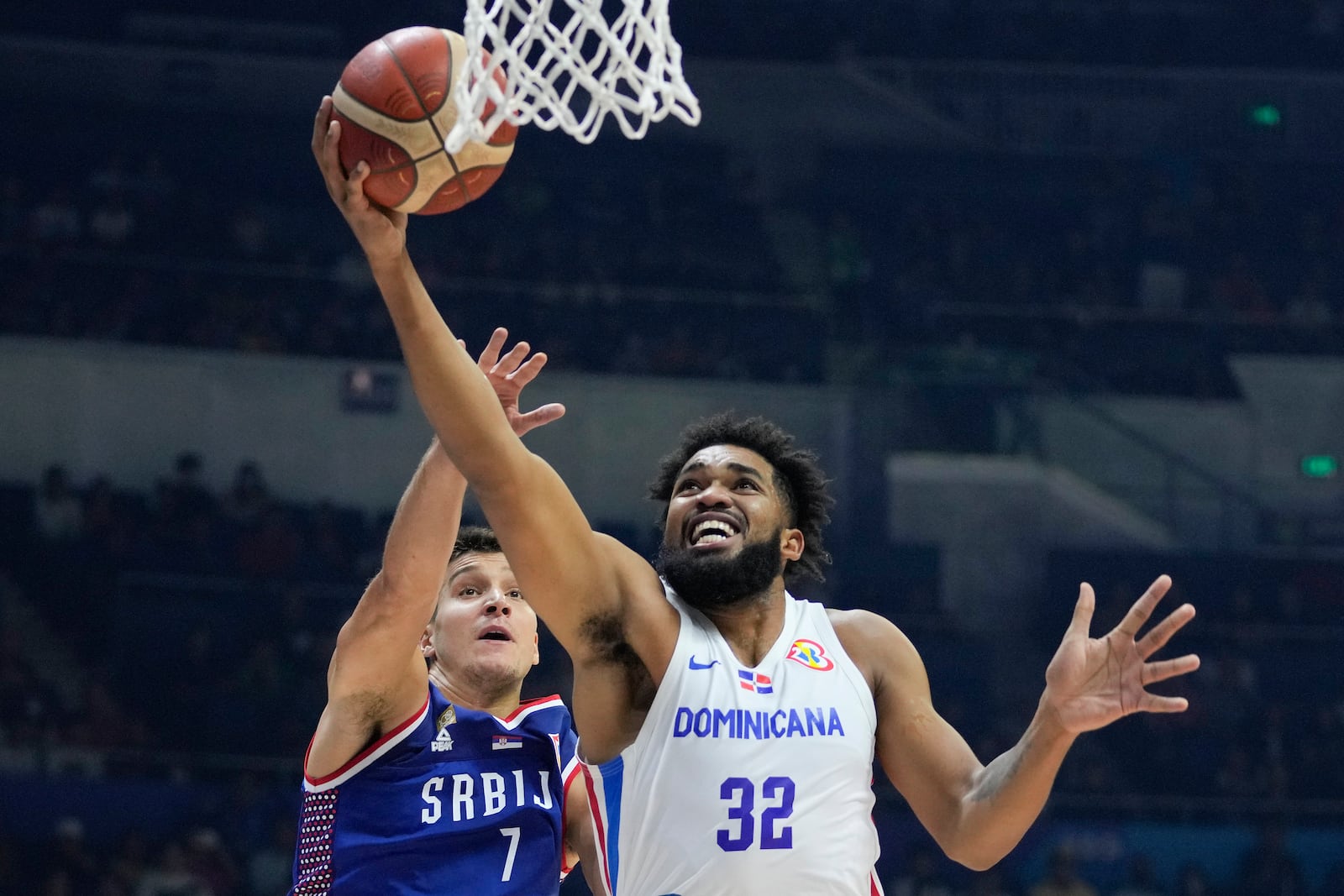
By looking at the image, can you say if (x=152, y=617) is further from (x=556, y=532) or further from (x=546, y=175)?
(x=556, y=532)

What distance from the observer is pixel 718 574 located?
3078 mm

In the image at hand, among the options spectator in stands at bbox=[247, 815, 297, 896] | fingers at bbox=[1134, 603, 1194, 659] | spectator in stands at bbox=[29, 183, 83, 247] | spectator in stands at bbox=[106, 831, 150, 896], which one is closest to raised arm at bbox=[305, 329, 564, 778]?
fingers at bbox=[1134, 603, 1194, 659]

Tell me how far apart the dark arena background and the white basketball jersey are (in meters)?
6.69

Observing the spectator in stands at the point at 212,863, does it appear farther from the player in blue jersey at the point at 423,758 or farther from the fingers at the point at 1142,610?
the fingers at the point at 1142,610

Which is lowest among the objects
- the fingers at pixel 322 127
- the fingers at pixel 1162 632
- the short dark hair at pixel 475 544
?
the fingers at pixel 1162 632

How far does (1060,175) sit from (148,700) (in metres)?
9.79

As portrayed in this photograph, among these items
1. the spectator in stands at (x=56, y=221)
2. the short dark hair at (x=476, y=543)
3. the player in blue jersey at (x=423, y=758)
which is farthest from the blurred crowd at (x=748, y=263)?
the player in blue jersey at (x=423, y=758)

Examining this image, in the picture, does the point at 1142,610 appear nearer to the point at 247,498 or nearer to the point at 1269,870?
the point at 1269,870

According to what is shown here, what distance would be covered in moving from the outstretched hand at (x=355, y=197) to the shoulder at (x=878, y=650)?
124cm

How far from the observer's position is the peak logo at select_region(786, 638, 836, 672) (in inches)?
122

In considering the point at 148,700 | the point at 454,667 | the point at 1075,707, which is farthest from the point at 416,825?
the point at 148,700

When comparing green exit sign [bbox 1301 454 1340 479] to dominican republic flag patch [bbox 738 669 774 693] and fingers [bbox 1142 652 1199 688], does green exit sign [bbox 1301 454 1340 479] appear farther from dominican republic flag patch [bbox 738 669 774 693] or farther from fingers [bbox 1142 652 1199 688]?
dominican republic flag patch [bbox 738 669 774 693]

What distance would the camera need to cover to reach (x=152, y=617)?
10.8 m

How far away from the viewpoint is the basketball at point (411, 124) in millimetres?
2686
